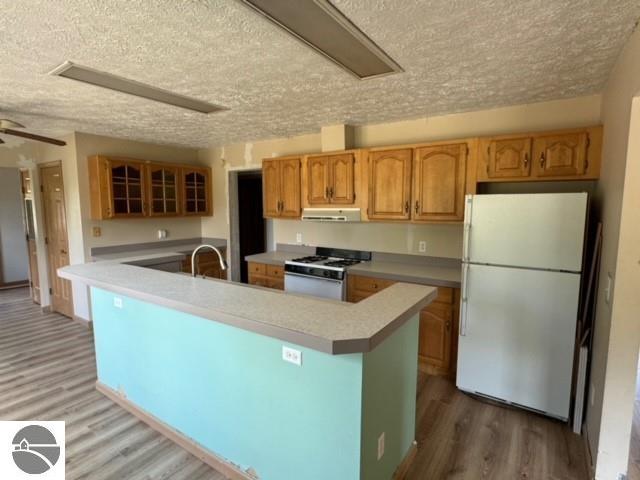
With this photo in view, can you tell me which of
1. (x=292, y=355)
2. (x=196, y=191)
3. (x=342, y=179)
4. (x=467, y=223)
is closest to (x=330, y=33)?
(x=292, y=355)

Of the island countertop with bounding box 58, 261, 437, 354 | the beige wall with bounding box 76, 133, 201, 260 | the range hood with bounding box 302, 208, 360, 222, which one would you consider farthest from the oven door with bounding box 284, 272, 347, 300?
the beige wall with bounding box 76, 133, 201, 260

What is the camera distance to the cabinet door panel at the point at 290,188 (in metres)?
3.88

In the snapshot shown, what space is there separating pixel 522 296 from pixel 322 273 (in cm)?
177

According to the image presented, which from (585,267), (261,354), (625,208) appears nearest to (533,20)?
(625,208)

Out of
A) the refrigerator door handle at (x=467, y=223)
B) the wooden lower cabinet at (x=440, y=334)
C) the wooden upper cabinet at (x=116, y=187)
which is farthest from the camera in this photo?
the wooden upper cabinet at (x=116, y=187)

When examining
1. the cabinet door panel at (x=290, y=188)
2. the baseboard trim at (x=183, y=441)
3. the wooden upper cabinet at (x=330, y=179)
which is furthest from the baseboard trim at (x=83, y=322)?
the wooden upper cabinet at (x=330, y=179)

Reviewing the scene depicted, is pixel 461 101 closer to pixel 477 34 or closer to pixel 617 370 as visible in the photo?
pixel 477 34

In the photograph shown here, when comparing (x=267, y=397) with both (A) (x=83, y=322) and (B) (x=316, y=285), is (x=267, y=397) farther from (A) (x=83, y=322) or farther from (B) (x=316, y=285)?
(A) (x=83, y=322)

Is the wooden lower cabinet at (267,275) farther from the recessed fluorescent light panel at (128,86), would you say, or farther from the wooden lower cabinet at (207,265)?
the recessed fluorescent light panel at (128,86)

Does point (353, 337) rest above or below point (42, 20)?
below

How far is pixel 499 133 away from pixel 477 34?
1533mm

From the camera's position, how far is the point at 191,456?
2.04 meters

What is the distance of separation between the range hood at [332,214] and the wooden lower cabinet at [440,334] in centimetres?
78

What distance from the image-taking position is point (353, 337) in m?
1.27
